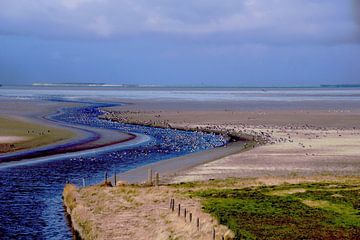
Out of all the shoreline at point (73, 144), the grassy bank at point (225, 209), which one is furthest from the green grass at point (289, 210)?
the shoreline at point (73, 144)

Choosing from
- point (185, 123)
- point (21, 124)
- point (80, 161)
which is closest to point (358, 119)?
point (185, 123)

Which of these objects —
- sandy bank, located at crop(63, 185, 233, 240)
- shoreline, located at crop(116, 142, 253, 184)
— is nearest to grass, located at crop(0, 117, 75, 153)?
shoreline, located at crop(116, 142, 253, 184)

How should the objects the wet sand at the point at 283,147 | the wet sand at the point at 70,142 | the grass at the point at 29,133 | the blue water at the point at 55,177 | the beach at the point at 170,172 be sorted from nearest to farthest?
the beach at the point at 170,172, the blue water at the point at 55,177, the wet sand at the point at 283,147, the wet sand at the point at 70,142, the grass at the point at 29,133

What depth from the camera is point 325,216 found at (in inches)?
1067

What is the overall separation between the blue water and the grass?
9594 mm

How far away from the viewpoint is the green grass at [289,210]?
24141 millimetres

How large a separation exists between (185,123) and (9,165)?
46701 mm

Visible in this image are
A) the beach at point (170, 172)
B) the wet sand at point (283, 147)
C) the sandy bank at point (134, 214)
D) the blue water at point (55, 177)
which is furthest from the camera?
the wet sand at point (283, 147)

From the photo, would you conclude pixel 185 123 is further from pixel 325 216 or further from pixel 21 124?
pixel 325 216

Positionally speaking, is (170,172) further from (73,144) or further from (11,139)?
(11,139)

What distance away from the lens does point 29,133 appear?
74.1m

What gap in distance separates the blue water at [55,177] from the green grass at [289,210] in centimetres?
767

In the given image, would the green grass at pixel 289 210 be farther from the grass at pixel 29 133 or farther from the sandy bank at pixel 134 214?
the grass at pixel 29 133

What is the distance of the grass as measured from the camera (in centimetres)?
6225
